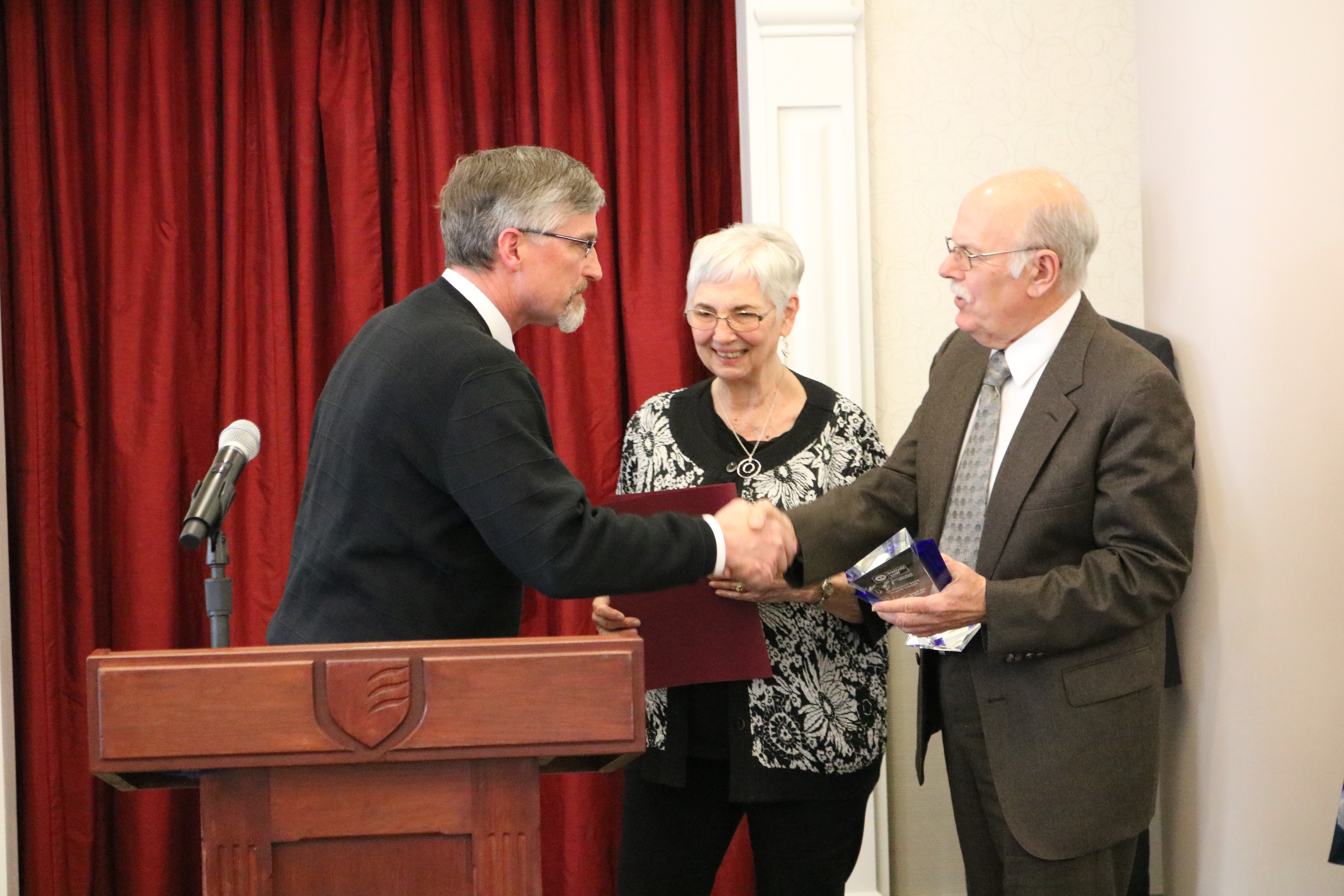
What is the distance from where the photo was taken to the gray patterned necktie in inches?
79.4

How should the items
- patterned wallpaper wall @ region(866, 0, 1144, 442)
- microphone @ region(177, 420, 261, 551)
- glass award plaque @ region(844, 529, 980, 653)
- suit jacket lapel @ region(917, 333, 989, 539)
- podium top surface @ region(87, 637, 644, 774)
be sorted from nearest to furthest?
podium top surface @ region(87, 637, 644, 774)
microphone @ region(177, 420, 261, 551)
glass award plaque @ region(844, 529, 980, 653)
suit jacket lapel @ region(917, 333, 989, 539)
patterned wallpaper wall @ region(866, 0, 1144, 442)

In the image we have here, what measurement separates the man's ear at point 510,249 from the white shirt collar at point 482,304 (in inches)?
2.4

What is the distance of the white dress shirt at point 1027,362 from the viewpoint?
2010 mm

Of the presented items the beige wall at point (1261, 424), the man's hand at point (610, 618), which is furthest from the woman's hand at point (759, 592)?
the beige wall at point (1261, 424)

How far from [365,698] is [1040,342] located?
1.26 metres

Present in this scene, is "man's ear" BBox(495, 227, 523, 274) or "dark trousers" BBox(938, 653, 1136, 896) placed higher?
"man's ear" BBox(495, 227, 523, 274)

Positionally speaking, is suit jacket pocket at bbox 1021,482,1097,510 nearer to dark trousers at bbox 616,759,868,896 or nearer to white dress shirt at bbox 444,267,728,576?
white dress shirt at bbox 444,267,728,576

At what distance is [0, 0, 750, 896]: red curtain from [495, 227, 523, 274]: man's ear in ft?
4.68

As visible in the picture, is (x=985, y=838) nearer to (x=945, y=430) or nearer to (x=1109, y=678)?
(x=1109, y=678)

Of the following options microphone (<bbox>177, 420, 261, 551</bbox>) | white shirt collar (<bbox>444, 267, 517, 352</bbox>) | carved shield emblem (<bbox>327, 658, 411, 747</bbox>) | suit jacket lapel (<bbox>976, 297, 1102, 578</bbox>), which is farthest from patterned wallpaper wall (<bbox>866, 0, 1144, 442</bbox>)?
carved shield emblem (<bbox>327, 658, 411, 747</bbox>)

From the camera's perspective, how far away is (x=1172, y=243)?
2.72m

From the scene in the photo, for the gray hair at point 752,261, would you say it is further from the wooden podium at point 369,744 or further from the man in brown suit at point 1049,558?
the wooden podium at point 369,744

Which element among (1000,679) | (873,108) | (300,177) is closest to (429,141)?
(300,177)

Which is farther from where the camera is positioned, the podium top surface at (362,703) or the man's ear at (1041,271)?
the man's ear at (1041,271)
